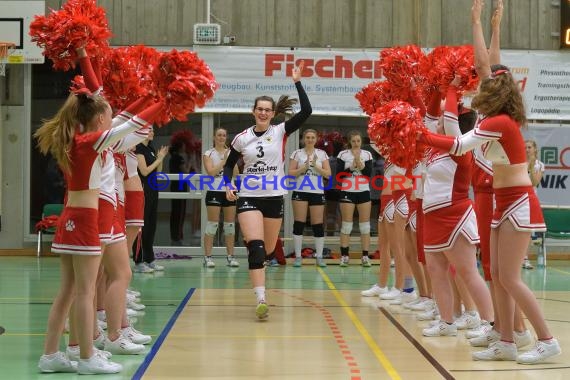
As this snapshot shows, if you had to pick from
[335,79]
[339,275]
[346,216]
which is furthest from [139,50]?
[335,79]

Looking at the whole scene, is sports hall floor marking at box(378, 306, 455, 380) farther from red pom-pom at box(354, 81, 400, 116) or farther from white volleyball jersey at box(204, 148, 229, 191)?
white volleyball jersey at box(204, 148, 229, 191)

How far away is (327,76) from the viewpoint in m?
14.1

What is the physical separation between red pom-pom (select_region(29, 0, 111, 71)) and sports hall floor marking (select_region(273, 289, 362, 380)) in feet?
8.60

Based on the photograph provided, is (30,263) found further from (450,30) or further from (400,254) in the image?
(450,30)

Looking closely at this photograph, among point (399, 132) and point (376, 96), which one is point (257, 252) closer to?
point (376, 96)

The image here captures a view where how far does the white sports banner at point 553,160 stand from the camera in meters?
13.8

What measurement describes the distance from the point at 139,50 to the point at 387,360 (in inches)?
114

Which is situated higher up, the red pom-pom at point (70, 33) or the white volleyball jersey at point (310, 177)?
the red pom-pom at point (70, 33)

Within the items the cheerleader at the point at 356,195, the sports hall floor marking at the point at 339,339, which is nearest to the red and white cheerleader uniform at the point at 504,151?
the sports hall floor marking at the point at 339,339

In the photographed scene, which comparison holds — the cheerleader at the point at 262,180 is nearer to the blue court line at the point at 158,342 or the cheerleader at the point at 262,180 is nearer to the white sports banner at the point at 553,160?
the blue court line at the point at 158,342

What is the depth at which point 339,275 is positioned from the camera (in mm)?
11398

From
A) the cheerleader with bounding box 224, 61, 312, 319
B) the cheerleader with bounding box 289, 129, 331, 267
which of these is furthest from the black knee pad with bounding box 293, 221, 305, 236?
the cheerleader with bounding box 224, 61, 312, 319

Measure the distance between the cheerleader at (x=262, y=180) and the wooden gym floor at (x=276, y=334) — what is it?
59 cm

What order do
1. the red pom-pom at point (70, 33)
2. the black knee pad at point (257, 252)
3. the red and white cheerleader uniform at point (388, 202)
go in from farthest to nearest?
the red and white cheerleader uniform at point (388, 202) → the black knee pad at point (257, 252) → the red pom-pom at point (70, 33)
